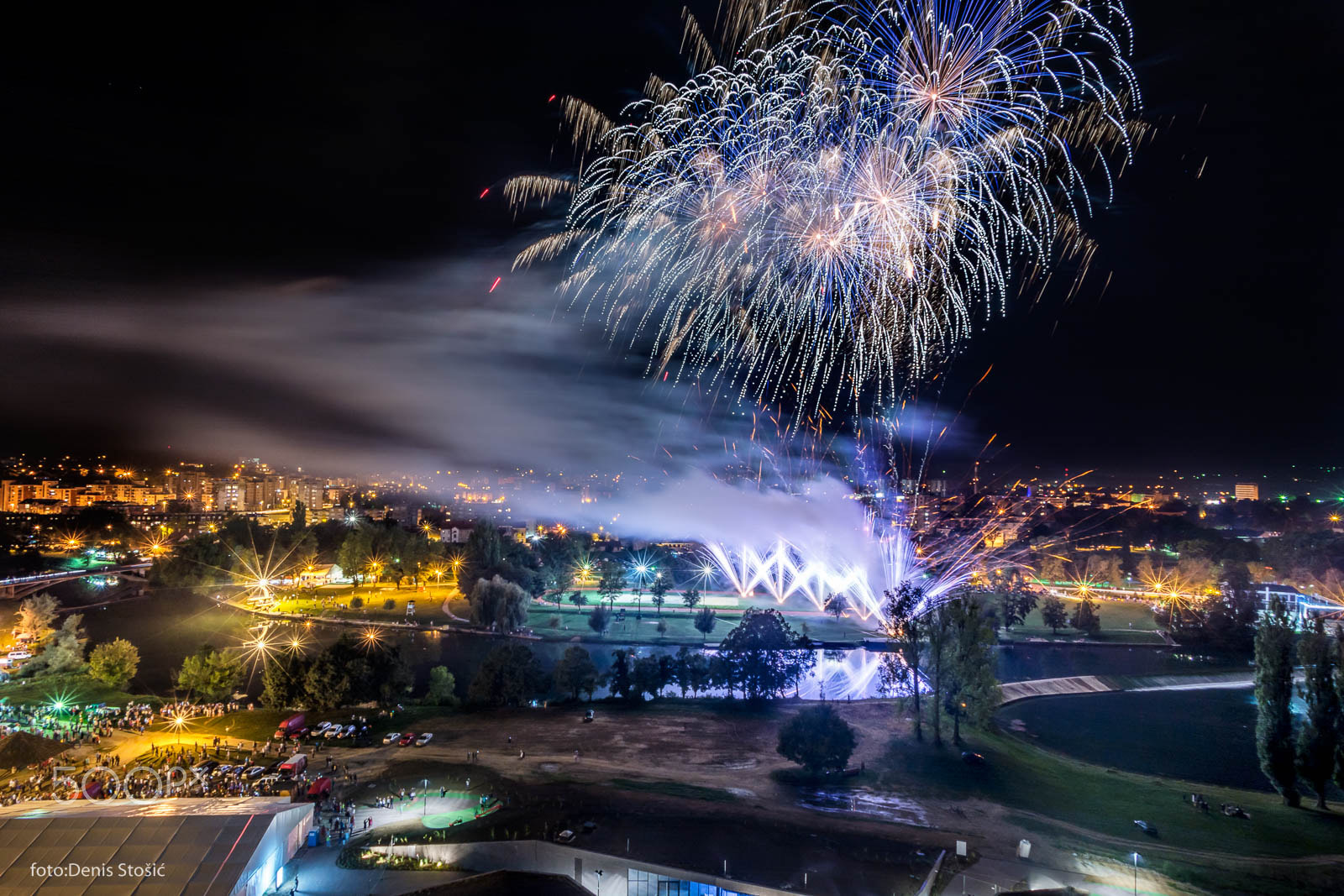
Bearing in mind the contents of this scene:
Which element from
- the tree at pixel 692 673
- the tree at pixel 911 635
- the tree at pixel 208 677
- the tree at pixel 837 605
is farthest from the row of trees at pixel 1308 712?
the tree at pixel 208 677

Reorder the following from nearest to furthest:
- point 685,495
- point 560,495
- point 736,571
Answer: point 736,571 < point 685,495 < point 560,495

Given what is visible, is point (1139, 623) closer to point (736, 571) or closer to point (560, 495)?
point (736, 571)

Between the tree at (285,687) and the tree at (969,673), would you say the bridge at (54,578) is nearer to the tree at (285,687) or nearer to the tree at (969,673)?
the tree at (285,687)

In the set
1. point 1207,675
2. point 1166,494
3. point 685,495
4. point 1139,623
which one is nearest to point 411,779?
point 1207,675

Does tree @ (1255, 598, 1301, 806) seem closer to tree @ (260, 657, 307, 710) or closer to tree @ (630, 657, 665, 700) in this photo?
tree @ (630, 657, 665, 700)

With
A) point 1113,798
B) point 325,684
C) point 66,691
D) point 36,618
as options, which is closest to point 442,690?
point 325,684

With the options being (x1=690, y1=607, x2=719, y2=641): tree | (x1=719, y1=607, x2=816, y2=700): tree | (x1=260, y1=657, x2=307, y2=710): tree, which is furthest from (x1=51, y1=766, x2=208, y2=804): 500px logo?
(x1=690, y1=607, x2=719, y2=641): tree
